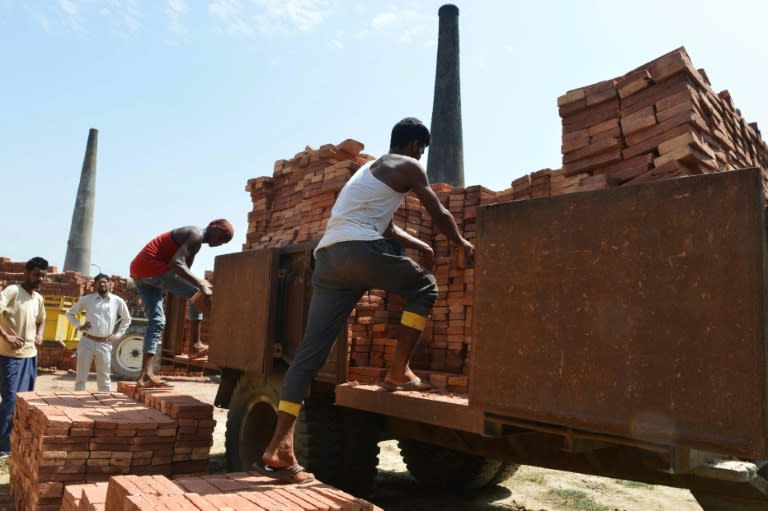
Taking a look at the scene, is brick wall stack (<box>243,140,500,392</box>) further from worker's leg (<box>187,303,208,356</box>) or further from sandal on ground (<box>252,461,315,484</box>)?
worker's leg (<box>187,303,208,356</box>)

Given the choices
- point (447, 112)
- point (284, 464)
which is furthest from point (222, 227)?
point (447, 112)

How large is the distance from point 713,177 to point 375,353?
2.70m

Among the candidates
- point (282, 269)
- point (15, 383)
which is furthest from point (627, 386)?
point (15, 383)

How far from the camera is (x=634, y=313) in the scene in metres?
2.11

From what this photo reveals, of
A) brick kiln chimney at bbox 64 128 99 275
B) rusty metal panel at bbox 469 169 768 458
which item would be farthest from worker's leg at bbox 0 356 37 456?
brick kiln chimney at bbox 64 128 99 275

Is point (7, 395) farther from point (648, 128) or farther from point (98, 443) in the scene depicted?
point (648, 128)

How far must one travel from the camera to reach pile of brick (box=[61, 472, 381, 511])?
7.38 ft

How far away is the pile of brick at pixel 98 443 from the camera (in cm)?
359

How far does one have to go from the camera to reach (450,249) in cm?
456

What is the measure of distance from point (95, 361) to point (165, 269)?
2.80 meters

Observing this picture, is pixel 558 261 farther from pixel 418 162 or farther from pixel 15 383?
pixel 15 383

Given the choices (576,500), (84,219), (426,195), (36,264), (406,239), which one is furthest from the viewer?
(84,219)

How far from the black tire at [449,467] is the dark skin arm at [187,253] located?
226cm

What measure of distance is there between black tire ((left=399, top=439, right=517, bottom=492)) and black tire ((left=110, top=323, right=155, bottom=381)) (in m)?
9.13
